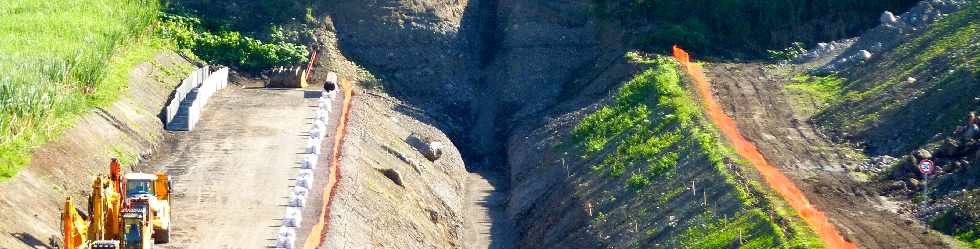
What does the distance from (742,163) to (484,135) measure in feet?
61.6

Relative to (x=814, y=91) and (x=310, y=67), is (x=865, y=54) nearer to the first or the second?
(x=814, y=91)

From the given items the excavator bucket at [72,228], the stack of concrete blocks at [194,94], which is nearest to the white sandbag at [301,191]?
the stack of concrete blocks at [194,94]

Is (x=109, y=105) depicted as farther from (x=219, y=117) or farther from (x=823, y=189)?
(x=823, y=189)

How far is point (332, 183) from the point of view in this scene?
4209 centimetres

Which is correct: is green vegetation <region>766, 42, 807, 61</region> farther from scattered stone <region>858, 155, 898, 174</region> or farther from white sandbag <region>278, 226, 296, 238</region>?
white sandbag <region>278, 226, 296, 238</region>

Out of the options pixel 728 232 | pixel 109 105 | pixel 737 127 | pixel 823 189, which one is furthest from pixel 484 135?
pixel 728 232

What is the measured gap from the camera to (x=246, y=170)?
146 feet

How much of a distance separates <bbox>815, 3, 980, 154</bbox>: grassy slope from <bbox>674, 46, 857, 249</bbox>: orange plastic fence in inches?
128

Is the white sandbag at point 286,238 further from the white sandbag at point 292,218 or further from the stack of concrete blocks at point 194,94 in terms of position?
the stack of concrete blocks at point 194,94

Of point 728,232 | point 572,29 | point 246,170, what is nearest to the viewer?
point 728,232

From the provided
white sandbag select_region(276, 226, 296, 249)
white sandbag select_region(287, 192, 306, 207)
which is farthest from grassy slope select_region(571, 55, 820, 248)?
white sandbag select_region(276, 226, 296, 249)

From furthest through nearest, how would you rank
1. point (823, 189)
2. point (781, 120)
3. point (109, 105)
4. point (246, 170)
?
point (781, 120)
point (109, 105)
point (246, 170)
point (823, 189)

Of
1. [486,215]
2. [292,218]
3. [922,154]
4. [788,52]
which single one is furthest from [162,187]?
[788,52]

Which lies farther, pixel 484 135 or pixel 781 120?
pixel 484 135
